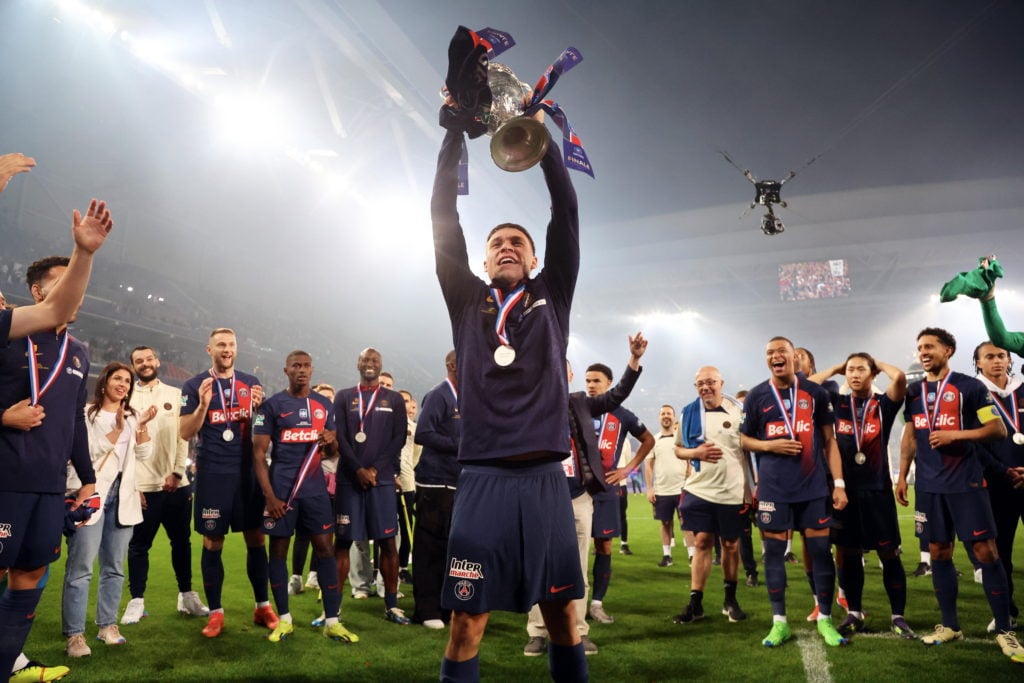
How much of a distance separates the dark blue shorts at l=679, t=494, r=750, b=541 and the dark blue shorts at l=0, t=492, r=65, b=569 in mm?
4904

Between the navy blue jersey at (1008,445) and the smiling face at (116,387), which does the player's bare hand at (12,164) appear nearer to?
the smiling face at (116,387)

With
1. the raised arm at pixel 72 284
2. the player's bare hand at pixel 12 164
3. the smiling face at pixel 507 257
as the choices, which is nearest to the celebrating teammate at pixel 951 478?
the smiling face at pixel 507 257

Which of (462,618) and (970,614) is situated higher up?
(462,618)

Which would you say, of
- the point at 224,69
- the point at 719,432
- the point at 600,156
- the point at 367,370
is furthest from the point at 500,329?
the point at 600,156

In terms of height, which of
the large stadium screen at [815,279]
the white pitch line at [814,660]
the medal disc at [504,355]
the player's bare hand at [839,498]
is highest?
the large stadium screen at [815,279]

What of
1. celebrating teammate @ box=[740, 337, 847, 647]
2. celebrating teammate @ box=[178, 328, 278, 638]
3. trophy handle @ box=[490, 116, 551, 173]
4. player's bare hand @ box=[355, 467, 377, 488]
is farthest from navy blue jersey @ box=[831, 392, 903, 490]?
celebrating teammate @ box=[178, 328, 278, 638]

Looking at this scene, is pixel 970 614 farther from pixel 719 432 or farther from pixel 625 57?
pixel 625 57

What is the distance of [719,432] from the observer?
6598mm

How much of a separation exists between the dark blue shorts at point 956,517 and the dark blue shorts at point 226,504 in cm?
526

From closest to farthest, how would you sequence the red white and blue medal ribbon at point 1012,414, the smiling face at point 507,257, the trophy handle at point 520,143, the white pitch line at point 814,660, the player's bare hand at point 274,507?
the trophy handle at point 520,143, the smiling face at point 507,257, the white pitch line at point 814,660, the player's bare hand at point 274,507, the red white and blue medal ribbon at point 1012,414

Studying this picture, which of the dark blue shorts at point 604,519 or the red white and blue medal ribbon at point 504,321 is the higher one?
the red white and blue medal ribbon at point 504,321

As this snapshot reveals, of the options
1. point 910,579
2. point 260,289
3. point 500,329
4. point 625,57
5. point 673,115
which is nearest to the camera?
point 500,329

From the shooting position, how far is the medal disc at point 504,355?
254 cm

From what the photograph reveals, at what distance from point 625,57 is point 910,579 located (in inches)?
587
